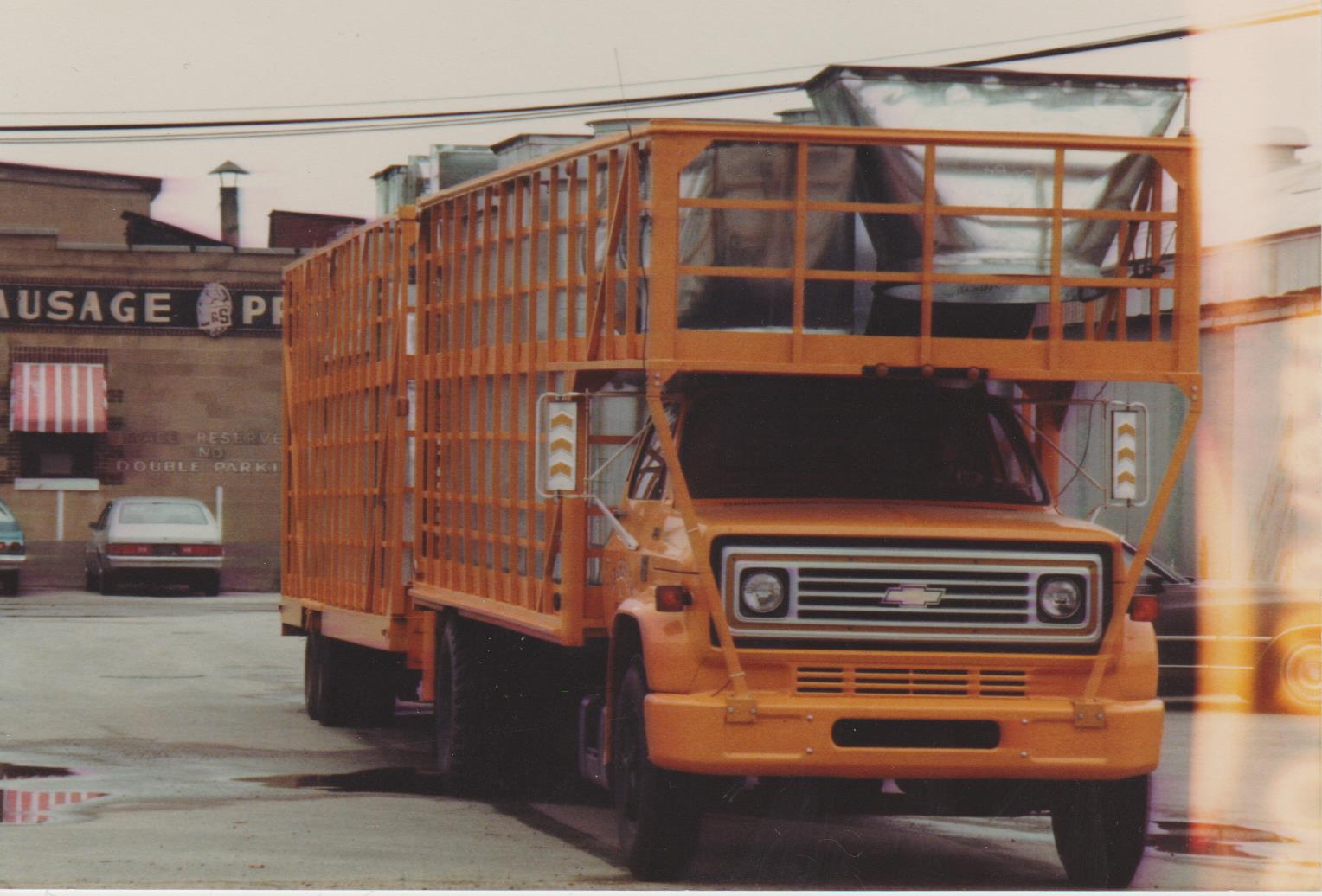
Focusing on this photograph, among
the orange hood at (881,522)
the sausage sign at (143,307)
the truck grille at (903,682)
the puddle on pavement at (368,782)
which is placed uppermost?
the sausage sign at (143,307)

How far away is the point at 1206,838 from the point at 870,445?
10.3 feet

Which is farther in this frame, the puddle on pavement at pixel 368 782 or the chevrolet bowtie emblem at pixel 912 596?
the puddle on pavement at pixel 368 782

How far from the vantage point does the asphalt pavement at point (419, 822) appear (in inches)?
387

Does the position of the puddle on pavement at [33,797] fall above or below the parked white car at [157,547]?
below

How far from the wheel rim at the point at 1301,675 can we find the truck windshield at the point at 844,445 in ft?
26.4

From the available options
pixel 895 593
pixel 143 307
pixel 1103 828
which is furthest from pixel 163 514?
pixel 895 593

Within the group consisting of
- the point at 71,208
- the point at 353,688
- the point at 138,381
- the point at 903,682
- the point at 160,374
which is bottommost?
the point at 353,688

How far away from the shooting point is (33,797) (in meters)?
12.4

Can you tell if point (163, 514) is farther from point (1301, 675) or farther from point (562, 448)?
point (562, 448)

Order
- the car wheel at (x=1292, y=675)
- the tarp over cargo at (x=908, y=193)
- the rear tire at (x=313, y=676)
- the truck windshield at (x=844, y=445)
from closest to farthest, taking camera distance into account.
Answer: the tarp over cargo at (x=908, y=193) < the truck windshield at (x=844, y=445) < the rear tire at (x=313, y=676) < the car wheel at (x=1292, y=675)

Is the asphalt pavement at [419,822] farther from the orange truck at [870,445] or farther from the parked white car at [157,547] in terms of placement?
the parked white car at [157,547]

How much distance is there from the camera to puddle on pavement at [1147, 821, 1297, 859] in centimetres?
1137

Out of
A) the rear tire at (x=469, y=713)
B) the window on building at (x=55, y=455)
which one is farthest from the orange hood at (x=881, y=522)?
the window on building at (x=55, y=455)

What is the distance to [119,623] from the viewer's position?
28531mm
